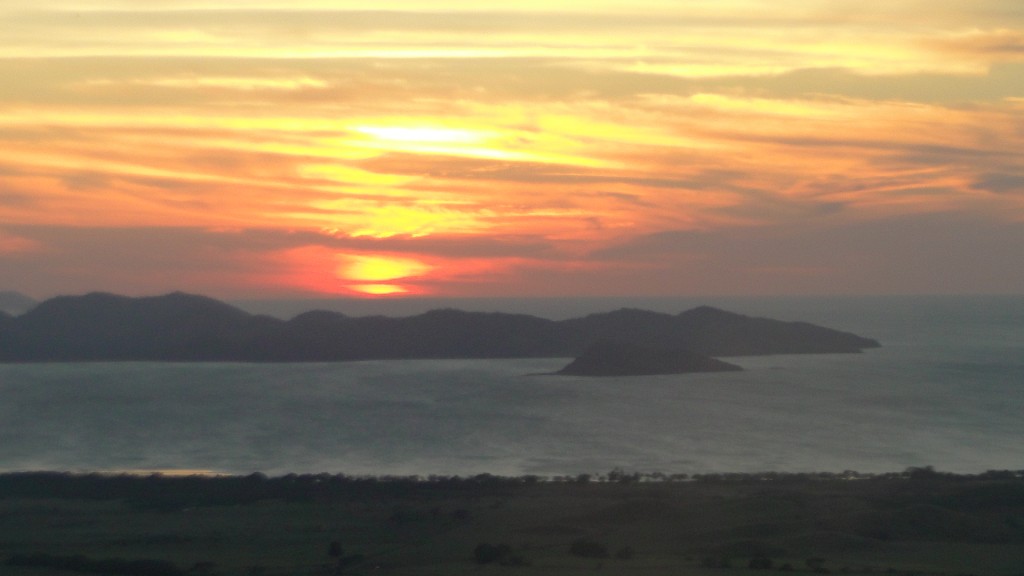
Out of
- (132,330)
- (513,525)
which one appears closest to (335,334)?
(132,330)

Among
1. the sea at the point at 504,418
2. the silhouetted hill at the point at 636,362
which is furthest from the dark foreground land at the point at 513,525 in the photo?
the silhouetted hill at the point at 636,362

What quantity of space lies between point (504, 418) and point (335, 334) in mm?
43991

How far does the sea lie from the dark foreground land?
495 centimetres

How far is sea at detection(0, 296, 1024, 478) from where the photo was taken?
34.7 metres

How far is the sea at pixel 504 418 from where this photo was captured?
34656 mm

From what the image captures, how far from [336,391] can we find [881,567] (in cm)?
4541

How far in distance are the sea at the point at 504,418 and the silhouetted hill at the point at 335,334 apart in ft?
19.0

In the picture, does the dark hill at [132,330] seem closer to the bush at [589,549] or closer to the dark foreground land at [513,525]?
the dark foreground land at [513,525]

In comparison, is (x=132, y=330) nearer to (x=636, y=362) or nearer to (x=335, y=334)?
(x=335, y=334)

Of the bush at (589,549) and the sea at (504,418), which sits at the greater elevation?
the sea at (504,418)

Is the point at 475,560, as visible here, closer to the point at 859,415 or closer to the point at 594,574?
the point at 594,574

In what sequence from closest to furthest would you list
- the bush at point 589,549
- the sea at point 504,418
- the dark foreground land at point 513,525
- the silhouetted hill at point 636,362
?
the dark foreground land at point 513,525
the bush at point 589,549
the sea at point 504,418
the silhouetted hill at point 636,362

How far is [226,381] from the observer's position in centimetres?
6662

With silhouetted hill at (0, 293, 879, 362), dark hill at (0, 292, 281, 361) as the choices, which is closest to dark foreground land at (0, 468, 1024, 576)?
silhouetted hill at (0, 293, 879, 362)
